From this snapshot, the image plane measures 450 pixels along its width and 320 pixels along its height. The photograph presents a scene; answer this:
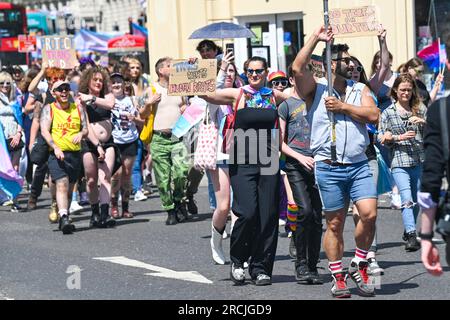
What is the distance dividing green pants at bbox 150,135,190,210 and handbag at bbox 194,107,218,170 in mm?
2531

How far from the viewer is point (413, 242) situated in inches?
424

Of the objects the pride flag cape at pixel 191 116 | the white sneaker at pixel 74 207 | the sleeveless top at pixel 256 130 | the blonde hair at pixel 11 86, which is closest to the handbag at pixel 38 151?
the white sneaker at pixel 74 207

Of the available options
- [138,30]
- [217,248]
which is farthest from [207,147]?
[138,30]

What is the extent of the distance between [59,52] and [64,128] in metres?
2.30

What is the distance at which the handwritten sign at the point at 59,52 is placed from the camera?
1485cm

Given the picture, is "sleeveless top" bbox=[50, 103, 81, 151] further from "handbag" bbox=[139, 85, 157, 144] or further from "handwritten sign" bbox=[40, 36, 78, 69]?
"handwritten sign" bbox=[40, 36, 78, 69]

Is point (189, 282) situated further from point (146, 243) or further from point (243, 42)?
point (243, 42)

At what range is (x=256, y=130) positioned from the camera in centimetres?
923

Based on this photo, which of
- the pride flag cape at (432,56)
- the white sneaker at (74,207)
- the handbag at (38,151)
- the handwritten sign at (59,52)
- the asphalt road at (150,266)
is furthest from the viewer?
the pride flag cape at (432,56)

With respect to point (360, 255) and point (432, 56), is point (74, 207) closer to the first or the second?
point (432, 56)

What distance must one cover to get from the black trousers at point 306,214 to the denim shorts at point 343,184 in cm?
74

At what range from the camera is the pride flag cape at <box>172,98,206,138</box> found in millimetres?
11912

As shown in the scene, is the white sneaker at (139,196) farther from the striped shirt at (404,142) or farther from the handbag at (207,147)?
the striped shirt at (404,142)

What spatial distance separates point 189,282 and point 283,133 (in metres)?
1.42
